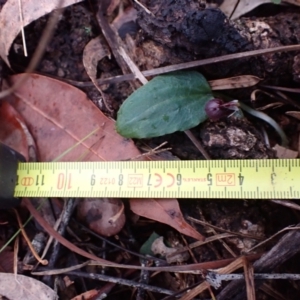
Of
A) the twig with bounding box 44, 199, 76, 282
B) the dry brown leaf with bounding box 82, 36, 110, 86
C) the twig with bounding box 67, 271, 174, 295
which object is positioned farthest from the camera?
the dry brown leaf with bounding box 82, 36, 110, 86

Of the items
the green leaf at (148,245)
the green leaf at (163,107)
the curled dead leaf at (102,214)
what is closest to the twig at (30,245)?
the curled dead leaf at (102,214)

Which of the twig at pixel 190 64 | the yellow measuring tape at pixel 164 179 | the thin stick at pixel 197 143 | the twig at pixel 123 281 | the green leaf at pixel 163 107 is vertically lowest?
the twig at pixel 123 281

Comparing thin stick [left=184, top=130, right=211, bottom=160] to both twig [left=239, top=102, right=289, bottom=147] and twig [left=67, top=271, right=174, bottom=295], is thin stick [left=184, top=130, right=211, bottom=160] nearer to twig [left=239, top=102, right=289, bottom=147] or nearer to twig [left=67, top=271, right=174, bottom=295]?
twig [left=239, top=102, right=289, bottom=147]

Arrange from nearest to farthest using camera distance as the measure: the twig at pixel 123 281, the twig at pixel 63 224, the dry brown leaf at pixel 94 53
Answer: the twig at pixel 123 281
the twig at pixel 63 224
the dry brown leaf at pixel 94 53

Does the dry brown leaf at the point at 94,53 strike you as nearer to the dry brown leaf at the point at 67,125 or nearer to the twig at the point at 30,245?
the dry brown leaf at the point at 67,125

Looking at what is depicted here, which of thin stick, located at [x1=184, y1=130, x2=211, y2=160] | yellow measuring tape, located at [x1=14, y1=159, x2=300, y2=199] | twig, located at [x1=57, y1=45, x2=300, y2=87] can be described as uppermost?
twig, located at [x1=57, y1=45, x2=300, y2=87]

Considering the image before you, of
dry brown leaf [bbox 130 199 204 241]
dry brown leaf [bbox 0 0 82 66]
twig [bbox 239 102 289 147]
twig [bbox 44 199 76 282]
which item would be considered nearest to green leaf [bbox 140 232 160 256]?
dry brown leaf [bbox 130 199 204 241]

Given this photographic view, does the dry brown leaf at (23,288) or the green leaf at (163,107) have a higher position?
the green leaf at (163,107)
